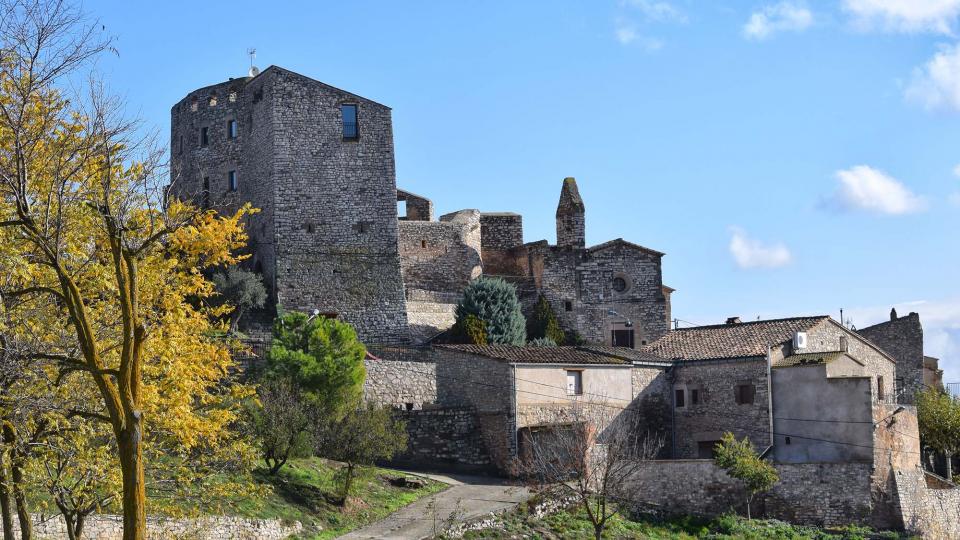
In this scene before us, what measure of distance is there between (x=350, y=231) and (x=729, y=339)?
1608 centimetres

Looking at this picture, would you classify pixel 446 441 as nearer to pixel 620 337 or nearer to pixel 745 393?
pixel 745 393

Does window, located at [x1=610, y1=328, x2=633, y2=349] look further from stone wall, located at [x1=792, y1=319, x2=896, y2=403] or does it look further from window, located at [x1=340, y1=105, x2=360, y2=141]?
window, located at [x1=340, y1=105, x2=360, y2=141]

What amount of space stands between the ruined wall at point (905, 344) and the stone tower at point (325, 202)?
24.8 metres

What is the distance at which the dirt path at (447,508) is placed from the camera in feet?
99.2

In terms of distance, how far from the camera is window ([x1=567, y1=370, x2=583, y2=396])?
3984 cm

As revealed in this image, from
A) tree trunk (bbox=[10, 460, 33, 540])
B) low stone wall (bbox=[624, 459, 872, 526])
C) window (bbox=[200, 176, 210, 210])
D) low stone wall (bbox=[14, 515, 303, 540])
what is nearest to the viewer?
tree trunk (bbox=[10, 460, 33, 540])

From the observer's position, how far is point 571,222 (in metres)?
53.8

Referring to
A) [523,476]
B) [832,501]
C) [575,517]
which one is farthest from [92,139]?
[832,501]

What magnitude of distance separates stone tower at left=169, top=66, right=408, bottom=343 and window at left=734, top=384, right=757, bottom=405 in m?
14.4

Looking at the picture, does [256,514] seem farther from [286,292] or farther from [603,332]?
[603,332]

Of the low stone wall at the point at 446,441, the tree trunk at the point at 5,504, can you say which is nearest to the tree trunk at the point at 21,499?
the tree trunk at the point at 5,504

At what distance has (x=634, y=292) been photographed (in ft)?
171

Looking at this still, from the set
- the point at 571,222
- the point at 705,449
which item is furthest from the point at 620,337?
the point at 705,449

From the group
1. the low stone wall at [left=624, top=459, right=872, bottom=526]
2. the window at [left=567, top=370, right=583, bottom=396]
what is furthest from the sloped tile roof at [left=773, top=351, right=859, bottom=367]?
the window at [left=567, top=370, right=583, bottom=396]
